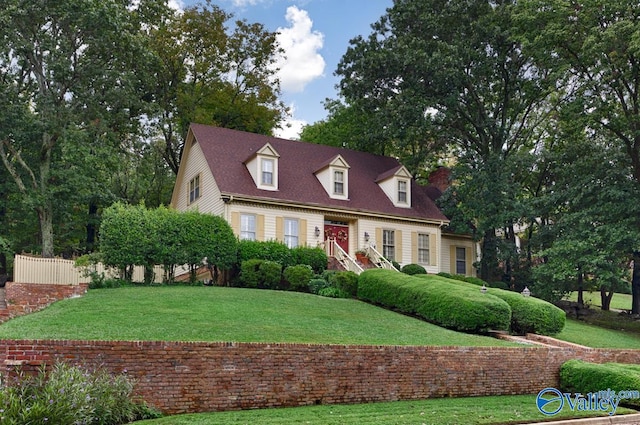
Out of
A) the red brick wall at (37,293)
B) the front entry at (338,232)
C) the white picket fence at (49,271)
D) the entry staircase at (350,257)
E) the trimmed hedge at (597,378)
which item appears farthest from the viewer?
the front entry at (338,232)

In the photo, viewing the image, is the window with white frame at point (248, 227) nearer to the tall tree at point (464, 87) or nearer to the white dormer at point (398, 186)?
the white dormer at point (398, 186)

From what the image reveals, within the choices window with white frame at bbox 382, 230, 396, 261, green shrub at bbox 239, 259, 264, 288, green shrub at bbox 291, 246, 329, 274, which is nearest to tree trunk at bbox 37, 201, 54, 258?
green shrub at bbox 239, 259, 264, 288

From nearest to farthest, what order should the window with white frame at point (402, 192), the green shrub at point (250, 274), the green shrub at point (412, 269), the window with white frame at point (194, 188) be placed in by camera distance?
the green shrub at point (250, 274) < the green shrub at point (412, 269) < the window with white frame at point (194, 188) < the window with white frame at point (402, 192)

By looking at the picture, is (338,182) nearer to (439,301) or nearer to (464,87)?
(464,87)

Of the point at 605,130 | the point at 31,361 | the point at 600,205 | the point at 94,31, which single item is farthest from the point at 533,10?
the point at 31,361

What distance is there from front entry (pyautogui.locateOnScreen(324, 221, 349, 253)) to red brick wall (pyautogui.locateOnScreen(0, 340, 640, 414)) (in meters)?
15.6

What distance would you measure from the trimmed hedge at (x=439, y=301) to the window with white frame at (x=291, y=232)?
599cm

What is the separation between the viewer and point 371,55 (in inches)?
1287

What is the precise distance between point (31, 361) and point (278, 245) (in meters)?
15.9

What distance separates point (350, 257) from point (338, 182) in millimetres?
4845

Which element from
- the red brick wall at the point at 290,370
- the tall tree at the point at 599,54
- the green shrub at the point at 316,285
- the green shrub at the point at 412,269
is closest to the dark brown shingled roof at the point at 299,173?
the green shrub at the point at 412,269

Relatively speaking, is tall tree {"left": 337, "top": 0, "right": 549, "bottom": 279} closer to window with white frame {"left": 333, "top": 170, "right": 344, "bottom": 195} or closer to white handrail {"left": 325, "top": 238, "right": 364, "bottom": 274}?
window with white frame {"left": 333, "top": 170, "right": 344, "bottom": 195}

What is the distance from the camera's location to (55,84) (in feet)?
101

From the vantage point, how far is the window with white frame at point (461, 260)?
3438 cm
